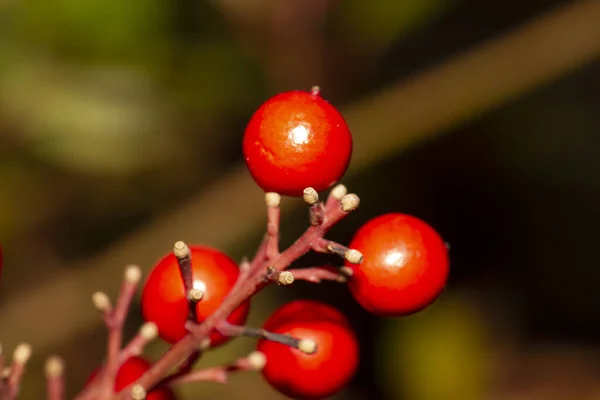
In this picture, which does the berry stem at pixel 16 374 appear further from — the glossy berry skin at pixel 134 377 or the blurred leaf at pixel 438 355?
the blurred leaf at pixel 438 355

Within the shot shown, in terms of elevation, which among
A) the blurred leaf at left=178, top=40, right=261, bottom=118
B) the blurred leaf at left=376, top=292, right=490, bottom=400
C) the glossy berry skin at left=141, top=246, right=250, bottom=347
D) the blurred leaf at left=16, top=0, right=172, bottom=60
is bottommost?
the glossy berry skin at left=141, top=246, right=250, bottom=347

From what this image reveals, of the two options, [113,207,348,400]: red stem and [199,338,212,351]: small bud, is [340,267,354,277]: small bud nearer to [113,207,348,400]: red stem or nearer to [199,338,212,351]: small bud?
[113,207,348,400]: red stem

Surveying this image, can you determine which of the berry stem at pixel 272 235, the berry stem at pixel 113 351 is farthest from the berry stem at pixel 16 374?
the berry stem at pixel 272 235

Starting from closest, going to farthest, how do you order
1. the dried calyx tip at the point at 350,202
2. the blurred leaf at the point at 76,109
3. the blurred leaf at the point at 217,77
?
the dried calyx tip at the point at 350,202 → the blurred leaf at the point at 76,109 → the blurred leaf at the point at 217,77

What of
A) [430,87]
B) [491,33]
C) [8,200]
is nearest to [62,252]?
[8,200]

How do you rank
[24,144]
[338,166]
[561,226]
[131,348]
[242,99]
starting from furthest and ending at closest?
[561,226] < [242,99] < [24,144] < [131,348] < [338,166]

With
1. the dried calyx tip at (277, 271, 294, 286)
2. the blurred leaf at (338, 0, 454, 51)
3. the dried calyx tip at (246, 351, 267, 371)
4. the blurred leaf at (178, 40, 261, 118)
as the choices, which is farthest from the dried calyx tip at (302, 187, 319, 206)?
the blurred leaf at (338, 0, 454, 51)

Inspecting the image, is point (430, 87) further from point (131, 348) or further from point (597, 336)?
point (131, 348)

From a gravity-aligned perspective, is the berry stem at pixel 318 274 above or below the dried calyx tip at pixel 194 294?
above
